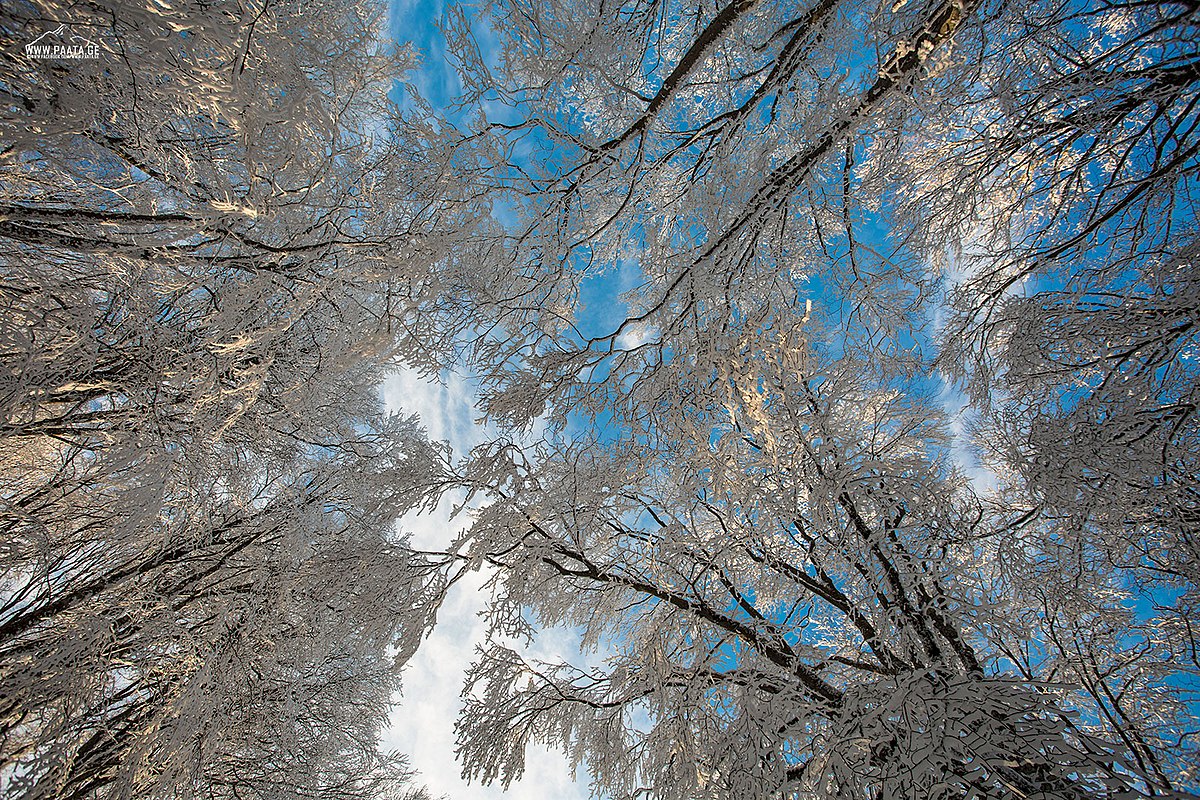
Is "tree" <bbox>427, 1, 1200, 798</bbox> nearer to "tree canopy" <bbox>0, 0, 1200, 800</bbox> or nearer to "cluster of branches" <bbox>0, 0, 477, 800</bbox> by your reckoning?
"tree canopy" <bbox>0, 0, 1200, 800</bbox>

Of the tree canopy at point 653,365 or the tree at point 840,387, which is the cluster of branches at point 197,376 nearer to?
the tree canopy at point 653,365

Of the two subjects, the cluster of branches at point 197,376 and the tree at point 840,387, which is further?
the tree at point 840,387

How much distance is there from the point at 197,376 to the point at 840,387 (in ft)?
16.8

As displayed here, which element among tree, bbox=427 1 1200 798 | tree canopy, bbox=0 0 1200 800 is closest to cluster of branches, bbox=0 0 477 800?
tree canopy, bbox=0 0 1200 800

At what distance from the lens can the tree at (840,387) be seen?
107 inches

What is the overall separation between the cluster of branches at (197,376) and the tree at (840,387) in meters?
1.02

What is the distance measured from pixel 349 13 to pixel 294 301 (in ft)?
6.87

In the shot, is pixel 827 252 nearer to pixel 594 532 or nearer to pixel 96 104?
pixel 594 532

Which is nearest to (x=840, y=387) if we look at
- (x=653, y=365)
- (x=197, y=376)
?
(x=653, y=365)

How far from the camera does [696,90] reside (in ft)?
15.2

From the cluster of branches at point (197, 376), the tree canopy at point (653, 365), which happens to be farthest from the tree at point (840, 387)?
the cluster of branches at point (197, 376)

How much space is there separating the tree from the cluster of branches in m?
1.02

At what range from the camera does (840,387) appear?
3.86 m

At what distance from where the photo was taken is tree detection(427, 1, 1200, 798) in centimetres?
272
